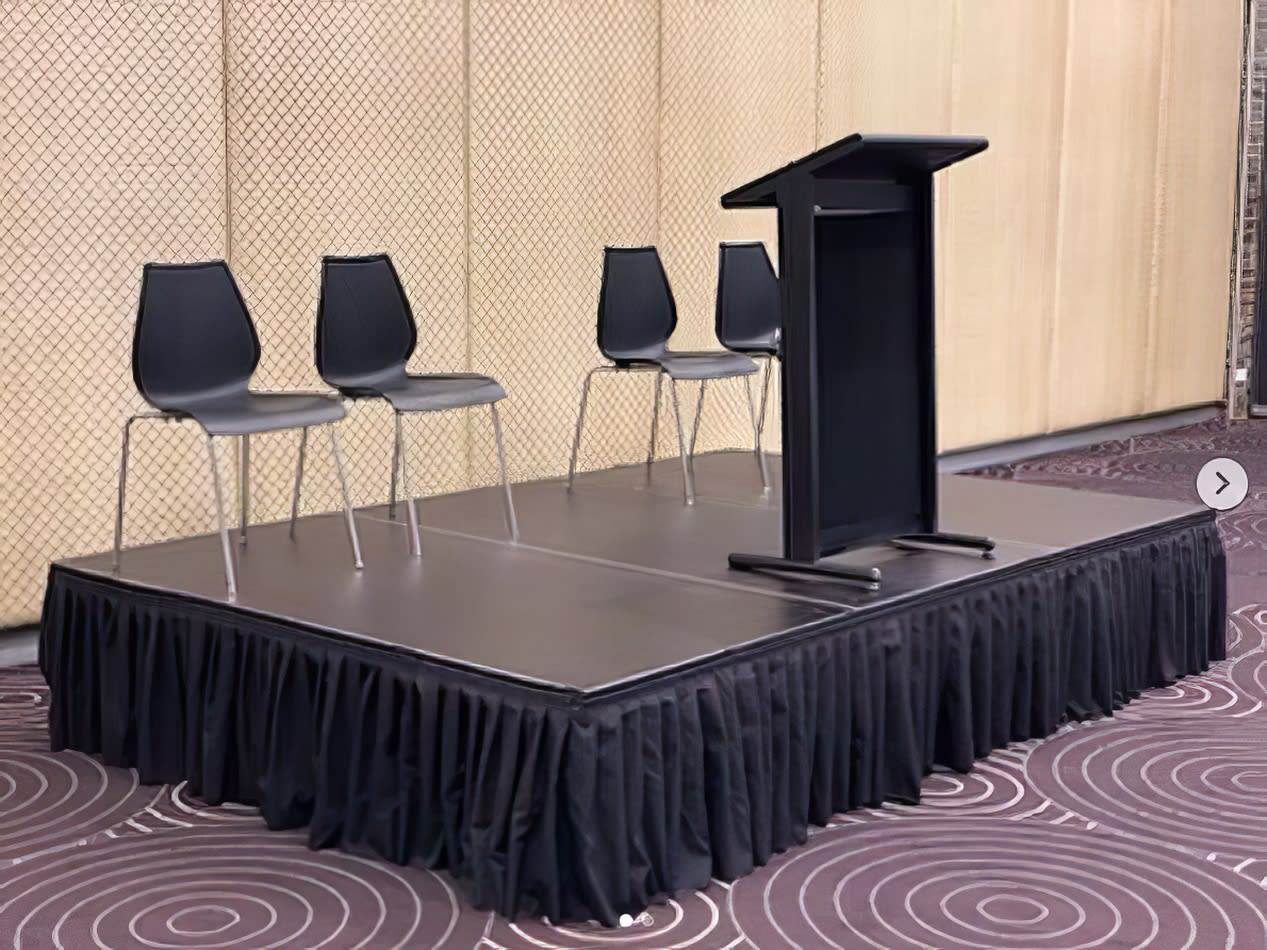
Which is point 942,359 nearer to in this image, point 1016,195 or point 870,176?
point 1016,195

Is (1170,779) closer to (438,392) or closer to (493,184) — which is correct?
(438,392)

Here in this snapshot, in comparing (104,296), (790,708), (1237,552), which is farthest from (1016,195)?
(790,708)

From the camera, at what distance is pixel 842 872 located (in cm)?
334

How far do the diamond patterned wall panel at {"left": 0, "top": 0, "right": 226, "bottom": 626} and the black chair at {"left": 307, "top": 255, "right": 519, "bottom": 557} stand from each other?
2.05 ft

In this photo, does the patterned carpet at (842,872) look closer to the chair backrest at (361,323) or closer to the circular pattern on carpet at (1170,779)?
the circular pattern on carpet at (1170,779)

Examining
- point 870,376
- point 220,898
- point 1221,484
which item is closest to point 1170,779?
point 870,376

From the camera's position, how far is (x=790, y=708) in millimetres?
3465

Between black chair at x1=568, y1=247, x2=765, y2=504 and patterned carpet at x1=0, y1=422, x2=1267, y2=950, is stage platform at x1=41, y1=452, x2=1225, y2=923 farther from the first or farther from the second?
black chair at x1=568, y1=247, x2=765, y2=504

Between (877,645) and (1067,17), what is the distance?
20.2 feet

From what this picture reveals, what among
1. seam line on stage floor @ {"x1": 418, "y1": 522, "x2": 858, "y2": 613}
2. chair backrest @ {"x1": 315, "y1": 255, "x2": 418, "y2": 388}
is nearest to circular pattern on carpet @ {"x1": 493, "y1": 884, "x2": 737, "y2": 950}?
seam line on stage floor @ {"x1": 418, "y1": 522, "x2": 858, "y2": 613}

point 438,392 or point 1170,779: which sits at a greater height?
point 438,392

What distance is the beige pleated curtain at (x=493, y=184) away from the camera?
4.86 metres

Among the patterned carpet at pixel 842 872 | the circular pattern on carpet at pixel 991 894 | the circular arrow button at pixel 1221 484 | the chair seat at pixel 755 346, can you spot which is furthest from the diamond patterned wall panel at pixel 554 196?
the circular pattern on carpet at pixel 991 894

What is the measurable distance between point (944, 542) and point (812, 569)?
559mm
